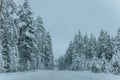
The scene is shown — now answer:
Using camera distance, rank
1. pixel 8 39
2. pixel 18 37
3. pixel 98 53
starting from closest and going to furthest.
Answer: pixel 8 39 < pixel 18 37 < pixel 98 53

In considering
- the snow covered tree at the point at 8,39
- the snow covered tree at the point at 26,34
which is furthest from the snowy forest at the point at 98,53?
the snow covered tree at the point at 8,39

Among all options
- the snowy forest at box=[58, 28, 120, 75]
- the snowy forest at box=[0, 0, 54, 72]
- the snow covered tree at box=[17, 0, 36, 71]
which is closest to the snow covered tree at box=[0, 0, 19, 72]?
the snowy forest at box=[0, 0, 54, 72]

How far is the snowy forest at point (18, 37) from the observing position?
3339 cm

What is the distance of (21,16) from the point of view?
51000mm

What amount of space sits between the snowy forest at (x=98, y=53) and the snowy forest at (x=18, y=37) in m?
11.1

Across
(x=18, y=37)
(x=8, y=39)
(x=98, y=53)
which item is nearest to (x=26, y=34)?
(x=18, y=37)

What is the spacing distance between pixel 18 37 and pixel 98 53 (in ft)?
95.1

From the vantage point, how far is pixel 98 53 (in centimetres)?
7288

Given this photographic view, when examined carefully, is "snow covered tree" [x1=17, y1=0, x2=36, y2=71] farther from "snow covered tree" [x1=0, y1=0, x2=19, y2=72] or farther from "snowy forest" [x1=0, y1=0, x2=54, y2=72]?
"snow covered tree" [x1=0, y1=0, x2=19, y2=72]

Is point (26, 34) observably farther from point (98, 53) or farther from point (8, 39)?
point (98, 53)

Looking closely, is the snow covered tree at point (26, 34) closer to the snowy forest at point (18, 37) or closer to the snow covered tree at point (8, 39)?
the snowy forest at point (18, 37)

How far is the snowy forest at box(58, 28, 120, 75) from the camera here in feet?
142

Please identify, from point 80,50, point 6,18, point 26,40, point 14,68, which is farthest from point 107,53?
point 6,18

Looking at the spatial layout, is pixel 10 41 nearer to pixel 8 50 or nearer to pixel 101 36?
pixel 8 50
